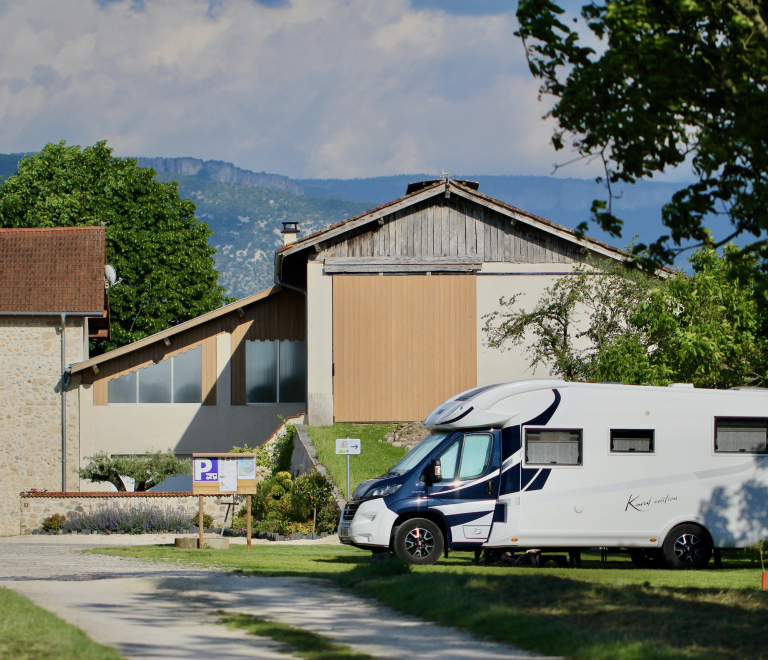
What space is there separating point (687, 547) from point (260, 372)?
19.9 meters

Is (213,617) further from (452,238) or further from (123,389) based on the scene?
(123,389)

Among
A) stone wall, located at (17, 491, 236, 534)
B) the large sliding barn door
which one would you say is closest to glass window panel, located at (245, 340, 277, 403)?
the large sliding barn door

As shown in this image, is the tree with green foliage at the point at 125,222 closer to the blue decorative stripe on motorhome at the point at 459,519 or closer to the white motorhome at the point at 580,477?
the white motorhome at the point at 580,477

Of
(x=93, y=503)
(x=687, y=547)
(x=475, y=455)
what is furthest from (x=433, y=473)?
(x=93, y=503)

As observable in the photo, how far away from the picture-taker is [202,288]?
42.0 meters

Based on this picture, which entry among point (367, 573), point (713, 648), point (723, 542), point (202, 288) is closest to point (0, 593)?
point (367, 573)

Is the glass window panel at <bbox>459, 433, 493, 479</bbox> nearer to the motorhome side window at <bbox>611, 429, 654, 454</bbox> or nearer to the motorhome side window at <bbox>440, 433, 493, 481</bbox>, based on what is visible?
the motorhome side window at <bbox>440, 433, 493, 481</bbox>

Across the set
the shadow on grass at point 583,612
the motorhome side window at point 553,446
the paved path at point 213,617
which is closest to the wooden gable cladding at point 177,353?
the paved path at point 213,617

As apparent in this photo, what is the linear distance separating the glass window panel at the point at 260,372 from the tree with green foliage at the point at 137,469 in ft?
11.9

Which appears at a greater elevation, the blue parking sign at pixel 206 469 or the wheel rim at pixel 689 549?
the blue parking sign at pixel 206 469

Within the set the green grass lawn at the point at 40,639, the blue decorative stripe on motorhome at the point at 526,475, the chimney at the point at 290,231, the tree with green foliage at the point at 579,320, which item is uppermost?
the chimney at the point at 290,231

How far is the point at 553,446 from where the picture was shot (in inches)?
536

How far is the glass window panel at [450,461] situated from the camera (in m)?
13.5

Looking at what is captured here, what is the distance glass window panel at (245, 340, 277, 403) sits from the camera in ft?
103
